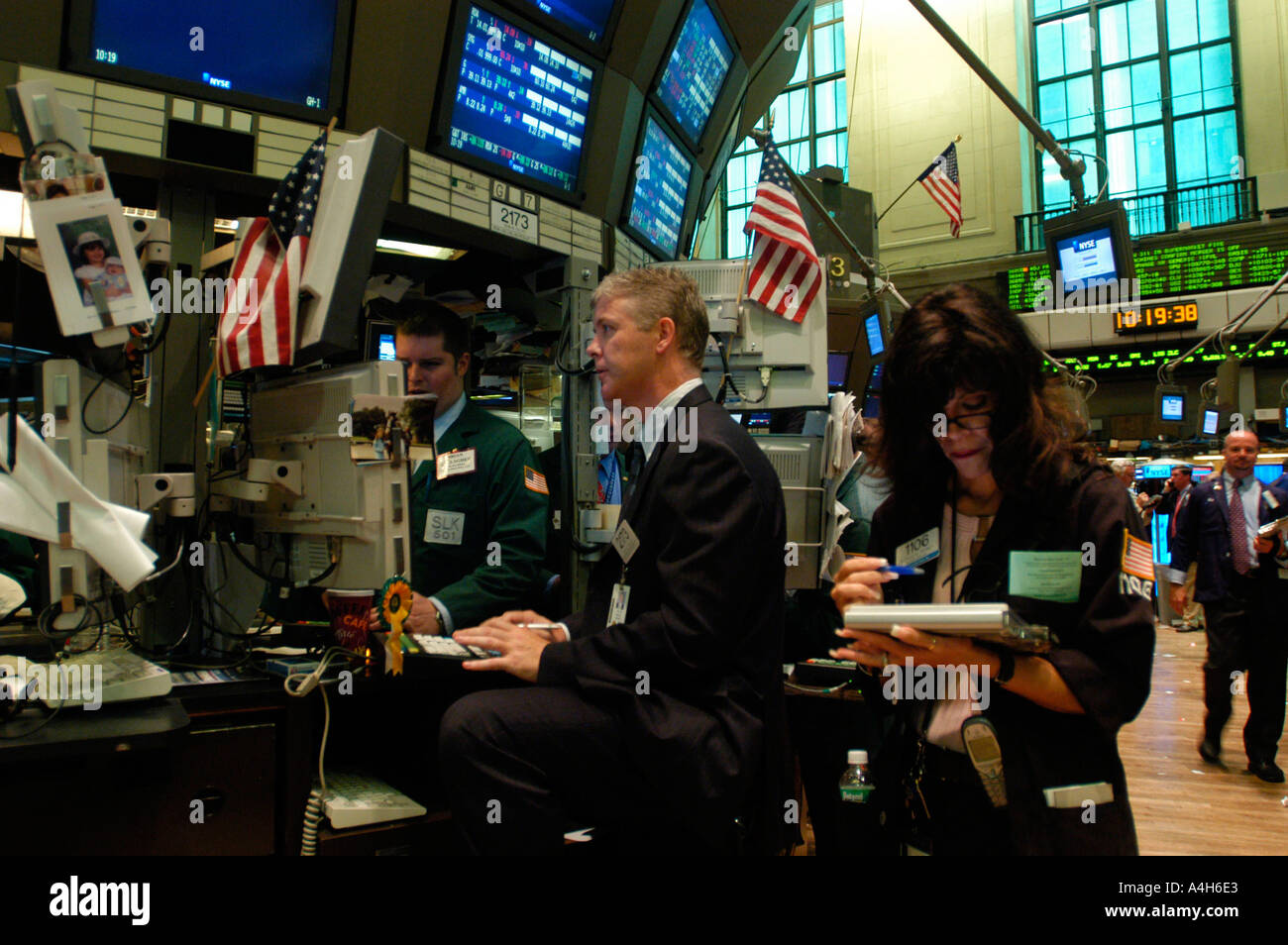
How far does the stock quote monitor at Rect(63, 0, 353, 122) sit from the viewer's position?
2.69 metres

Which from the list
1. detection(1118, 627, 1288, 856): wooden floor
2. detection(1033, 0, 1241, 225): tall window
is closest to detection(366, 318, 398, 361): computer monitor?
detection(1118, 627, 1288, 856): wooden floor

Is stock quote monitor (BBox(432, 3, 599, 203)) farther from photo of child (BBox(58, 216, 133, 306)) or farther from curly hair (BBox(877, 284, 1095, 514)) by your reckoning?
curly hair (BBox(877, 284, 1095, 514))

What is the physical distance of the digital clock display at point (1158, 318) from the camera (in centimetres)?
1247

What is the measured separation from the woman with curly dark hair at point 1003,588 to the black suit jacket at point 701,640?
0.87 ft

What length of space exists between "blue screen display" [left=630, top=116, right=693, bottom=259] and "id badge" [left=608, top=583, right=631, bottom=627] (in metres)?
2.86

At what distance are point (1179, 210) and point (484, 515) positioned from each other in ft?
50.5

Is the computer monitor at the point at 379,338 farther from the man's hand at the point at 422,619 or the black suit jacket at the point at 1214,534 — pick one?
the black suit jacket at the point at 1214,534

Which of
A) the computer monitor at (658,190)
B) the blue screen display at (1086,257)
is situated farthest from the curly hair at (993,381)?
the blue screen display at (1086,257)

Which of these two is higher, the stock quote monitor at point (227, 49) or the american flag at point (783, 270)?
the stock quote monitor at point (227, 49)

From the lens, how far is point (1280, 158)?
535 inches

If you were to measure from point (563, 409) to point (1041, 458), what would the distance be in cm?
263

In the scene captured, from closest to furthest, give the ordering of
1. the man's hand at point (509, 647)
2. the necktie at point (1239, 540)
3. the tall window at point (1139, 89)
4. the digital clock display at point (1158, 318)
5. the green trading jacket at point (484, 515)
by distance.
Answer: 1. the man's hand at point (509, 647)
2. the green trading jacket at point (484, 515)
3. the necktie at point (1239, 540)
4. the digital clock display at point (1158, 318)
5. the tall window at point (1139, 89)

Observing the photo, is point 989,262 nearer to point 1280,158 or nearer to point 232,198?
point 1280,158

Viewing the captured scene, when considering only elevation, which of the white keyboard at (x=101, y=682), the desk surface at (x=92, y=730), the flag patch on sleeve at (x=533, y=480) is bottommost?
the desk surface at (x=92, y=730)
